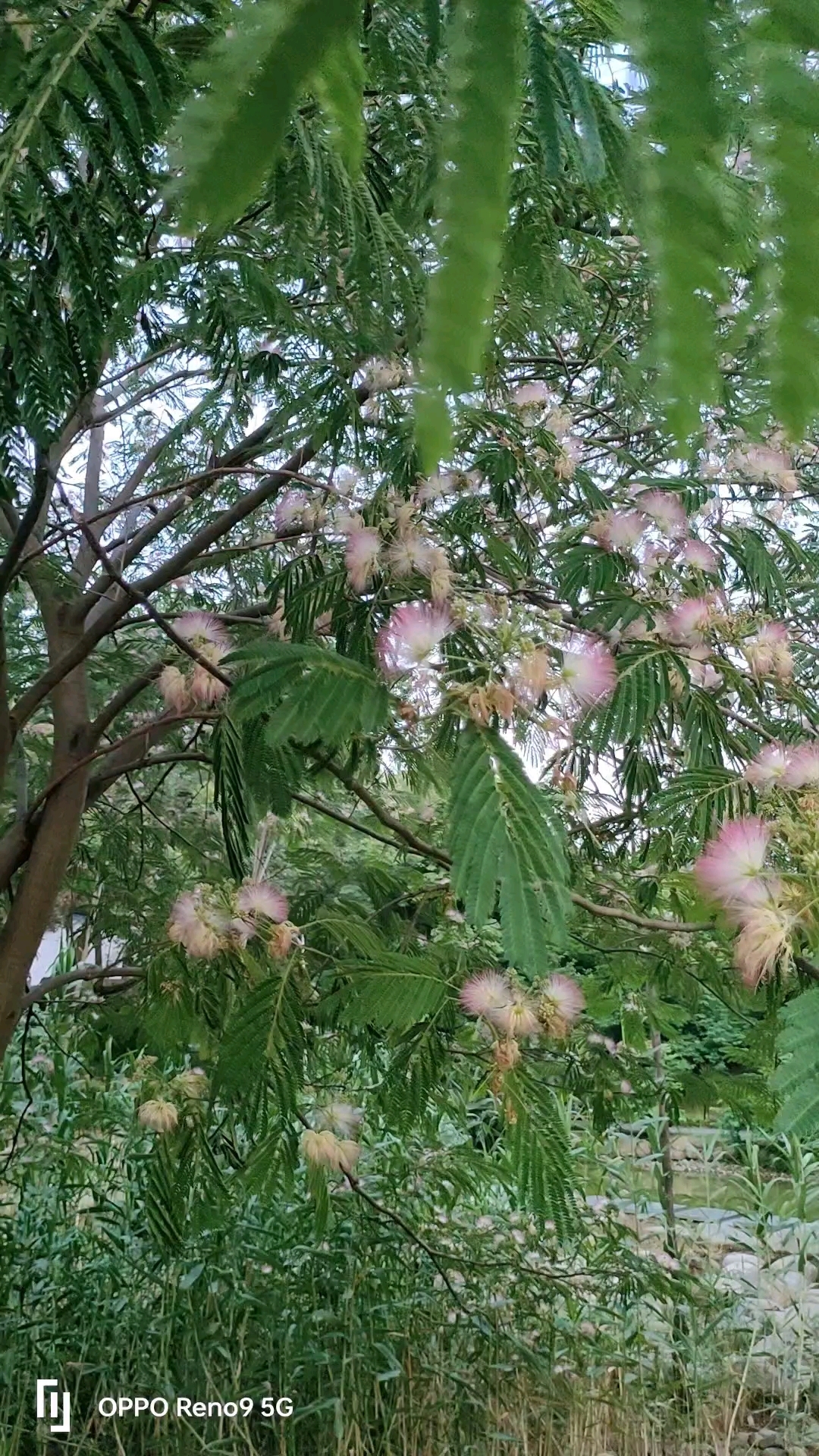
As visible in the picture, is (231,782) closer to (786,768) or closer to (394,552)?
(394,552)

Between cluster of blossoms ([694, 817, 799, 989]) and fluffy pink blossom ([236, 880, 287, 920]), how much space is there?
488 millimetres

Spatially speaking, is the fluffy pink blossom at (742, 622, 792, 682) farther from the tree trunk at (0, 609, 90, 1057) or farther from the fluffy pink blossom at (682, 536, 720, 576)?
the tree trunk at (0, 609, 90, 1057)

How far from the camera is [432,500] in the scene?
122 cm

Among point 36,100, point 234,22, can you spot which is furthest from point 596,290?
point 234,22

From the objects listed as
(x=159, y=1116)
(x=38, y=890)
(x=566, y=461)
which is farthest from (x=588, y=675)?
(x=38, y=890)

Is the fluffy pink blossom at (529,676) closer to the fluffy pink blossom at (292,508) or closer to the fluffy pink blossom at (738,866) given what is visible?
the fluffy pink blossom at (738,866)

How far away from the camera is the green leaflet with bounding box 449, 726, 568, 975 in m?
0.67

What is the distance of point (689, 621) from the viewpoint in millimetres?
1039

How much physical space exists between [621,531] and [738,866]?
61 centimetres

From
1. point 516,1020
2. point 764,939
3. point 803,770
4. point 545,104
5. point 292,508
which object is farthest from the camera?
point 292,508

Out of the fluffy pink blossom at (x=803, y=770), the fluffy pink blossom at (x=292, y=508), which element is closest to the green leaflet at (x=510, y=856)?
the fluffy pink blossom at (x=803, y=770)

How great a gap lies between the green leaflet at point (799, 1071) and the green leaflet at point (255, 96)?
1.55 feet

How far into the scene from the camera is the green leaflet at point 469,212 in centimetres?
20

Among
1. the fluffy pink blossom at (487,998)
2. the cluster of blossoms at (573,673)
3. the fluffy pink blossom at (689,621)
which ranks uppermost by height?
the fluffy pink blossom at (689,621)
